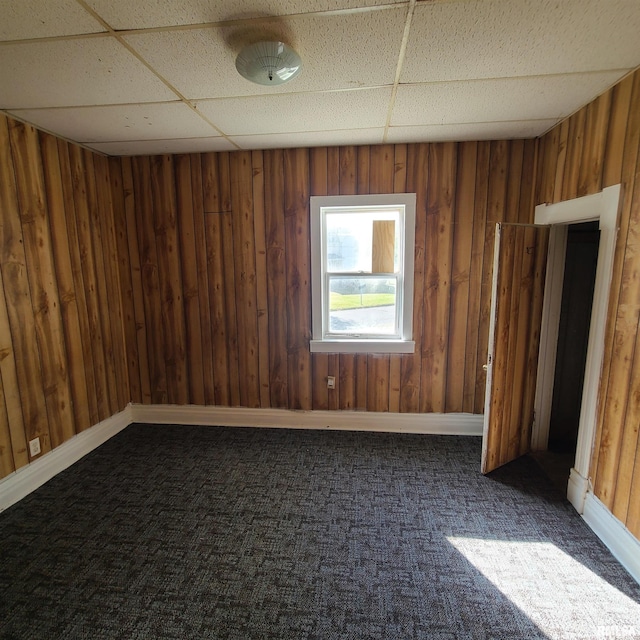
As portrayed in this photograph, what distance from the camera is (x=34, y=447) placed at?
2.45 m

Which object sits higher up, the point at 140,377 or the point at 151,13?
the point at 151,13

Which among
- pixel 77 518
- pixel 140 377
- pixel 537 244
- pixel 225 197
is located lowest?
pixel 77 518

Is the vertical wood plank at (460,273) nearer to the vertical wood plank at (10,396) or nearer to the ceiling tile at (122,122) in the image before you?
the ceiling tile at (122,122)

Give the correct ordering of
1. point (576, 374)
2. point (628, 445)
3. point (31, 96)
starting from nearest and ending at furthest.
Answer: point (628, 445) < point (31, 96) < point (576, 374)

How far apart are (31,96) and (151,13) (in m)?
1.16

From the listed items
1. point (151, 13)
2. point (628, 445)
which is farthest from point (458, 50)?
point (628, 445)

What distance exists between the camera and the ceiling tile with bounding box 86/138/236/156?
2773 mm

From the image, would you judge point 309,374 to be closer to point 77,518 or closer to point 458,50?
point 77,518

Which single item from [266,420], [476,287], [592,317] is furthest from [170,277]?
[592,317]

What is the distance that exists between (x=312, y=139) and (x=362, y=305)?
143 cm

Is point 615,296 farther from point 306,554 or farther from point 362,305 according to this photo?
point 306,554

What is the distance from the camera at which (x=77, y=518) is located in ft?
7.09

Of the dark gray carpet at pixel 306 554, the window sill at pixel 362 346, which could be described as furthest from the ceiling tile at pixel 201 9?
the dark gray carpet at pixel 306 554

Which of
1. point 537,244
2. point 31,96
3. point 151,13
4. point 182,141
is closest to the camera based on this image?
point 151,13
